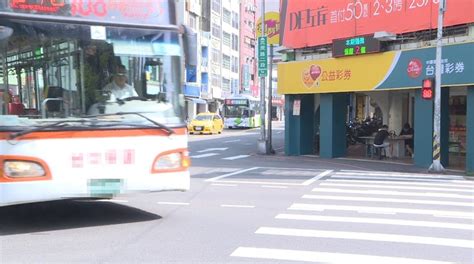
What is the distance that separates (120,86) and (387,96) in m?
19.5

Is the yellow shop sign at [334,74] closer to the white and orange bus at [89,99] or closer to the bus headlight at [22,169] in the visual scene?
Answer: the white and orange bus at [89,99]

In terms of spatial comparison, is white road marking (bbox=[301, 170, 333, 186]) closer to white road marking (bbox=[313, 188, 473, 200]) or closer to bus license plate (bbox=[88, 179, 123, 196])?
white road marking (bbox=[313, 188, 473, 200])

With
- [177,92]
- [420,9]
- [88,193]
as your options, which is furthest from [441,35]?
[88,193]

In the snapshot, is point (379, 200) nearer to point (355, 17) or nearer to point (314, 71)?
point (355, 17)

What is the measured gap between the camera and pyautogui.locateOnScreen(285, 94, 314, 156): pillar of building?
2483cm

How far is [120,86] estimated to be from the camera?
25.5 ft

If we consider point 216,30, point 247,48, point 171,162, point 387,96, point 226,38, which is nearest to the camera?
point 171,162

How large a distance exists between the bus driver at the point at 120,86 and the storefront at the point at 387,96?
13.0 m

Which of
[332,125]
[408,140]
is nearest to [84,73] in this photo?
[332,125]

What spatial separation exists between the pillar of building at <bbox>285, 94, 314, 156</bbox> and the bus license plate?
1761cm

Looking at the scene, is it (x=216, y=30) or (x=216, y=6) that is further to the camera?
(x=216, y=30)

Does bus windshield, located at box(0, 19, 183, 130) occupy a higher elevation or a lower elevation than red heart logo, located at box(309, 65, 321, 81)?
lower

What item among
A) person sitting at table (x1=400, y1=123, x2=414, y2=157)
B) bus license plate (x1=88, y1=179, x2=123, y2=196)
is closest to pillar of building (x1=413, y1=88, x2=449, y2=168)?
person sitting at table (x1=400, y1=123, x2=414, y2=157)

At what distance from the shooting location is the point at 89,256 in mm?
6355
